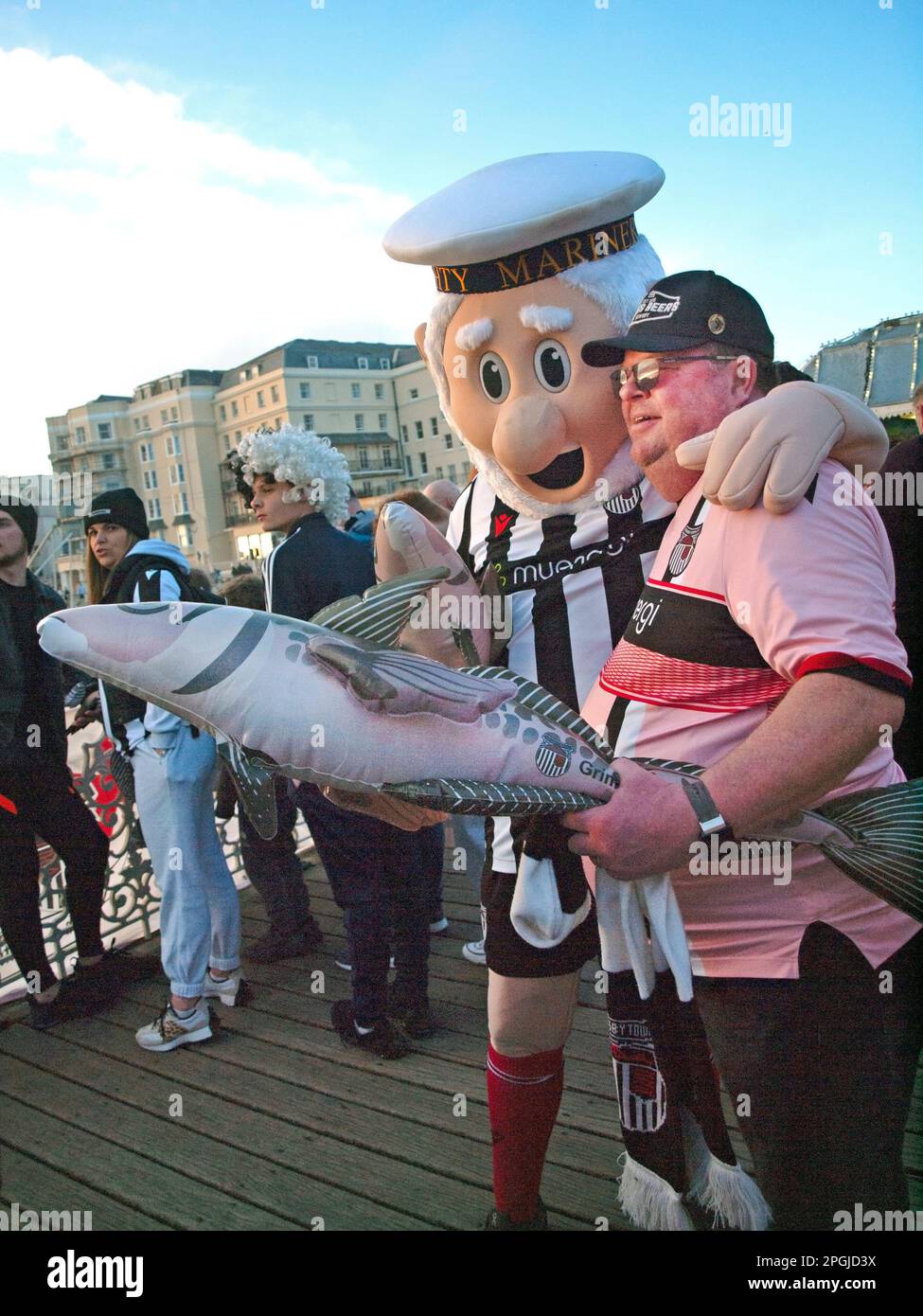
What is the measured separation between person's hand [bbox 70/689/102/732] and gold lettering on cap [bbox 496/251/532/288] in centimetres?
203

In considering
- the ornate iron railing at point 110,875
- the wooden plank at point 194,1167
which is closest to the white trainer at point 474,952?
the wooden plank at point 194,1167

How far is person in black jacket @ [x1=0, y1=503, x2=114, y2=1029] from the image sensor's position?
8.87ft

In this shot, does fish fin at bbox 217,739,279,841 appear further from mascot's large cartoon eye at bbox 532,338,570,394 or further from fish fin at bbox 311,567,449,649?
mascot's large cartoon eye at bbox 532,338,570,394

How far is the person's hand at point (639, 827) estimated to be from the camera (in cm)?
104

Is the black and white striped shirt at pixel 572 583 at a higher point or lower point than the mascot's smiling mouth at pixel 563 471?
lower

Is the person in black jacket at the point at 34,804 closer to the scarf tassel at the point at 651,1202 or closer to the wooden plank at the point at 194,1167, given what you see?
the wooden plank at the point at 194,1167

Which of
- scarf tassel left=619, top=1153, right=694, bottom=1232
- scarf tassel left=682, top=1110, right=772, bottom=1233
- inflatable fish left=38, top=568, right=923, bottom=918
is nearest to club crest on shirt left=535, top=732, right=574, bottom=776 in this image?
inflatable fish left=38, top=568, right=923, bottom=918

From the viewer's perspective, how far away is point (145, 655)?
106cm

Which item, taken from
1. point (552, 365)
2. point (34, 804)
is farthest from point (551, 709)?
point (34, 804)

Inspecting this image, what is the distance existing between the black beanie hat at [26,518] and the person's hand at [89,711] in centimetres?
51

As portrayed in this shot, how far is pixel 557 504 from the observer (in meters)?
1.51

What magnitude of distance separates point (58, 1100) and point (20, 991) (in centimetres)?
73
